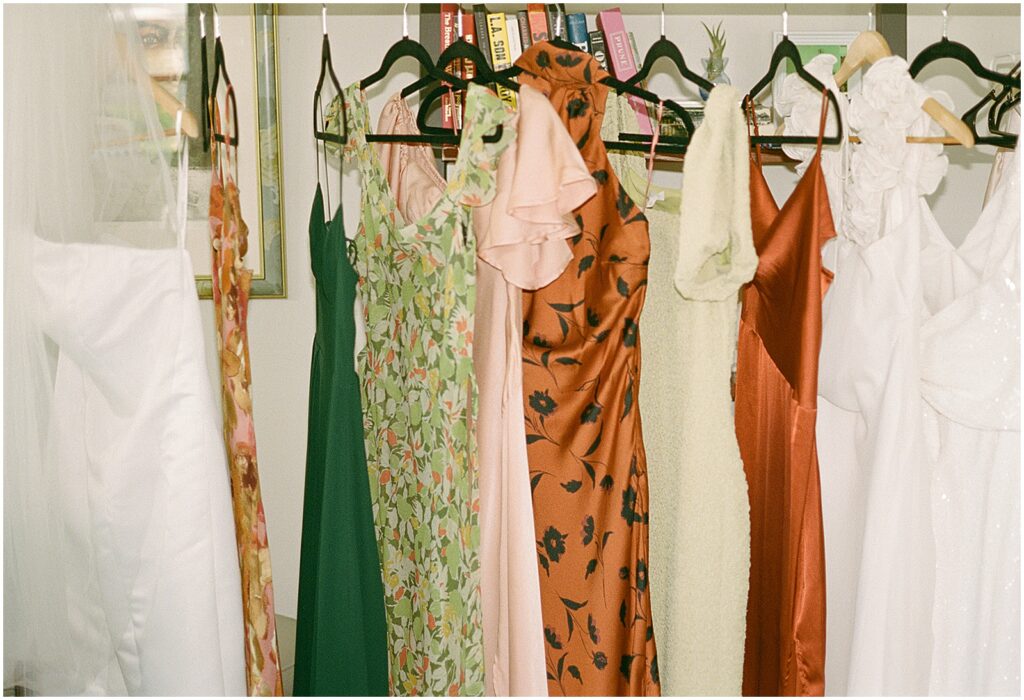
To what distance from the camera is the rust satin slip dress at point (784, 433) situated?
93 centimetres

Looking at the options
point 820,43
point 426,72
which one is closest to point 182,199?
point 426,72

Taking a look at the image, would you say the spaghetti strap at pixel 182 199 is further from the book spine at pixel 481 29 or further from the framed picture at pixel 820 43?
the framed picture at pixel 820 43

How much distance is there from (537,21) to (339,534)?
89 cm

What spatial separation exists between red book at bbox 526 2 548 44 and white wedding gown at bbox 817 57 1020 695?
546mm

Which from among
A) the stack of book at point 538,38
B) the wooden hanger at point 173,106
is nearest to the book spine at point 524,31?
the stack of book at point 538,38

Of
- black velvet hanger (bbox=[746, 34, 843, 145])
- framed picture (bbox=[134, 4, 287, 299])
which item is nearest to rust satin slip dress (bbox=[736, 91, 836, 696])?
black velvet hanger (bbox=[746, 34, 843, 145])

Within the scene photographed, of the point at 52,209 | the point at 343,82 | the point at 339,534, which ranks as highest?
the point at 343,82

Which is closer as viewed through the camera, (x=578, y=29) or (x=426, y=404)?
(x=426, y=404)

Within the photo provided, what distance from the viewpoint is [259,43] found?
5.10 feet

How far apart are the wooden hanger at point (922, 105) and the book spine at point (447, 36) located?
602mm

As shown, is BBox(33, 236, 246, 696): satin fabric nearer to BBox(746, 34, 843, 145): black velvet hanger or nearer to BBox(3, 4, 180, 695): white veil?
BBox(3, 4, 180, 695): white veil

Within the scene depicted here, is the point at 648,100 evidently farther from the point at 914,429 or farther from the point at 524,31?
the point at 914,429

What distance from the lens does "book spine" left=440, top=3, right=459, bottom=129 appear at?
4.41ft

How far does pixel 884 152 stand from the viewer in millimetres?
979
